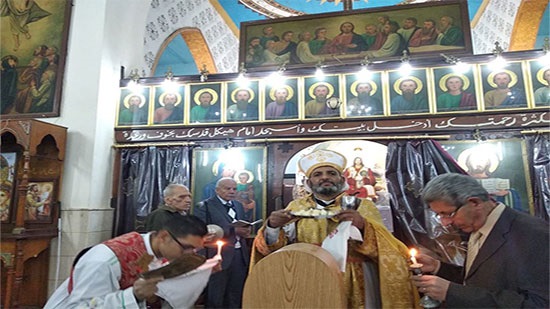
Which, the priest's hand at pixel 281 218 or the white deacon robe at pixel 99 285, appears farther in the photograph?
the priest's hand at pixel 281 218

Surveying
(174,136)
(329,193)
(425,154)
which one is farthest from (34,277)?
(425,154)

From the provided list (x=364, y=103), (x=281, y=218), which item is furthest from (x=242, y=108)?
(x=281, y=218)

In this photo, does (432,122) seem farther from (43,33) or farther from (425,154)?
(43,33)

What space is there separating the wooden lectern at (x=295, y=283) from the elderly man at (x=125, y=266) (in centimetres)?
58

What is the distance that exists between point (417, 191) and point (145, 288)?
388 centimetres

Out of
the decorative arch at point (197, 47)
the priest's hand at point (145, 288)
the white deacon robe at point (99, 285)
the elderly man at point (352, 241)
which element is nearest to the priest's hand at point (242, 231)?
the elderly man at point (352, 241)

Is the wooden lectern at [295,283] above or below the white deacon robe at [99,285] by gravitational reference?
above

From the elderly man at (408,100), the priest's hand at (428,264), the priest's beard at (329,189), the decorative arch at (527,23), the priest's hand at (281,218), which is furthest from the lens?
the decorative arch at (527,23)

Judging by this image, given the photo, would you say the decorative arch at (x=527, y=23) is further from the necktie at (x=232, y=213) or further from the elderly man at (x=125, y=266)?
the elderly man at (x=125, y=266)

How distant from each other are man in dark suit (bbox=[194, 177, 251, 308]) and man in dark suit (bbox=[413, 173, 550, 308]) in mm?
2985

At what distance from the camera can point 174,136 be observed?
17.6 ft

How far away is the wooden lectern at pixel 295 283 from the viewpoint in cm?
96

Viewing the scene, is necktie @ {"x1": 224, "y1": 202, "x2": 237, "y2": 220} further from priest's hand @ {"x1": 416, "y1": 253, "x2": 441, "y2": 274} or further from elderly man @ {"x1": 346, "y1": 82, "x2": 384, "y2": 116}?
priest's hand @ {"x1": 416, "y1": 253, "x2": 441, "y2": 274}

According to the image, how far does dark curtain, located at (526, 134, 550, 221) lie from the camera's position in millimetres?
4234
